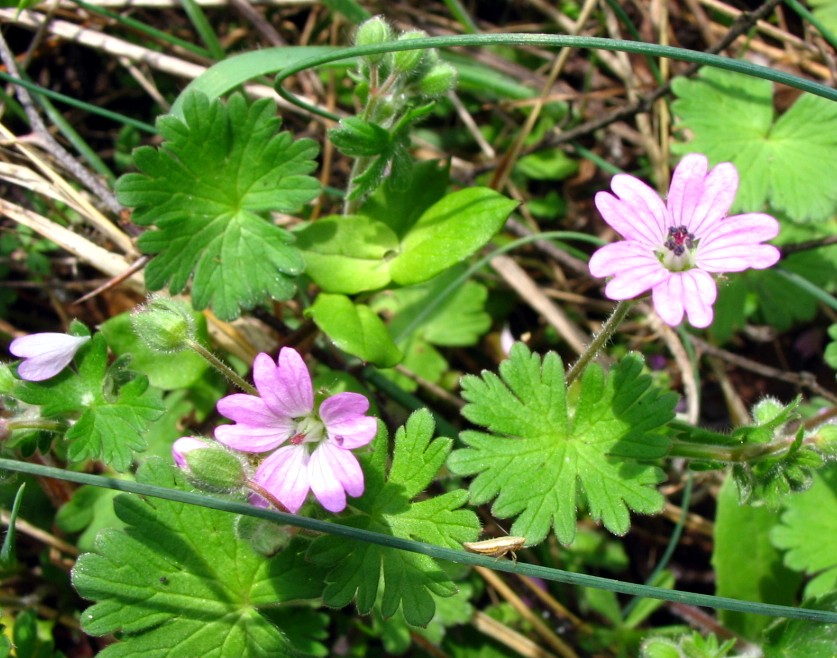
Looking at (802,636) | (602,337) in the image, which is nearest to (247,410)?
(602,337)

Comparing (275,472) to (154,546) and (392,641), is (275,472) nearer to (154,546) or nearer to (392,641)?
(154,546)

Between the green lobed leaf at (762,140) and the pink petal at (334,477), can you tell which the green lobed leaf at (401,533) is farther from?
the green lobed leaf at (762,140)

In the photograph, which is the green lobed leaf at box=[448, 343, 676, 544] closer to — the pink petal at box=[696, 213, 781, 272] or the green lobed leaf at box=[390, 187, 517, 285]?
the pink petal at box=[696, 213, 781, 272]

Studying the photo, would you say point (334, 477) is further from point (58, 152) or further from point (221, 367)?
point (58, 152)

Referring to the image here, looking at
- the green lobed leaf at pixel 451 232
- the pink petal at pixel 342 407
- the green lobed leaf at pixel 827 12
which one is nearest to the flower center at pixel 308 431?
the pink petal at pixel 342 407

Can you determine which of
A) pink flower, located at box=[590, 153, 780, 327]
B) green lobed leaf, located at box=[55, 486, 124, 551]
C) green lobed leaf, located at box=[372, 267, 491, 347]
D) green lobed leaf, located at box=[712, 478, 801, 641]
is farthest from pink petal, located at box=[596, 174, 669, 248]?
green lobed leaf, located at box=[55, 486, 124, 551]

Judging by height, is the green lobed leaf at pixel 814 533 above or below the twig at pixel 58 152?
below

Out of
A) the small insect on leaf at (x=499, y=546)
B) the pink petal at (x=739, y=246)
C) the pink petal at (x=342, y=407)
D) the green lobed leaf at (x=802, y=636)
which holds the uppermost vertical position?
the pink petal at (x=739, y=246)
